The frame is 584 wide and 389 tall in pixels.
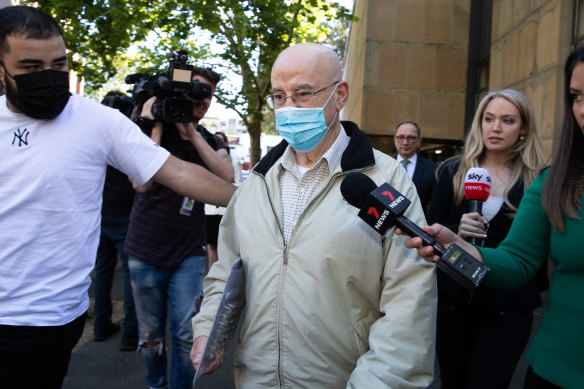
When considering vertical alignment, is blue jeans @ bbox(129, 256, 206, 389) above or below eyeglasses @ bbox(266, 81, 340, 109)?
below

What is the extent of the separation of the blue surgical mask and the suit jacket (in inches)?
126

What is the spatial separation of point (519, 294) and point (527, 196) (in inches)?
31.4

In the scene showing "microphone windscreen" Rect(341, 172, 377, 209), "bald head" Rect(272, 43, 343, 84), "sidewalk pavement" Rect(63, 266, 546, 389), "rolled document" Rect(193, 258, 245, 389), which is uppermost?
"bald head" Rect(272, 43, 343, 84)

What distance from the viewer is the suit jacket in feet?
16.8

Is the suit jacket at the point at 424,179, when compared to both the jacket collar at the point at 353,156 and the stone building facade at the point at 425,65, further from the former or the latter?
the stone building facade at the point at 425,65

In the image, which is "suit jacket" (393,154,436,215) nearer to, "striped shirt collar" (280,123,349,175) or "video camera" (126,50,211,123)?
"video camera" (126,50,211,123)

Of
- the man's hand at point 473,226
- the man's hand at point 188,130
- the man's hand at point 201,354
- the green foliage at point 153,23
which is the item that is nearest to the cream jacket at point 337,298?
the man's hand at point 201,354

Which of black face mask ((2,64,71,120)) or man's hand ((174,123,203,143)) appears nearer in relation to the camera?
black face mask ((2,64,71,120))

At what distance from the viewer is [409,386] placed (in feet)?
5.08

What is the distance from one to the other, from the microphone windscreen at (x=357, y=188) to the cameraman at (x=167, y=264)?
1.62 metres

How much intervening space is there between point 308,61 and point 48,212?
1219 mm

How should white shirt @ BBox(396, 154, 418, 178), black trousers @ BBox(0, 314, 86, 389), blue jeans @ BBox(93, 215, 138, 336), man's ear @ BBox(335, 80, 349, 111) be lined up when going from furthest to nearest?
white shirt @ BBox(396, 154, 418, 178) → blue jeans @ BBox(93, 215, 138, 336) → man's ear @ BBox(335, 80, 349, 111) → black trousers @ BBox(0, 314, 86, 389)

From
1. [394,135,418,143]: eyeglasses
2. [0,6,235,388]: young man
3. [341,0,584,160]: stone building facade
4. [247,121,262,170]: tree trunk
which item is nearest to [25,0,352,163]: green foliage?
[341,0,584,160]: stone building facade

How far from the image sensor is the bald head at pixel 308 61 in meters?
1.92
